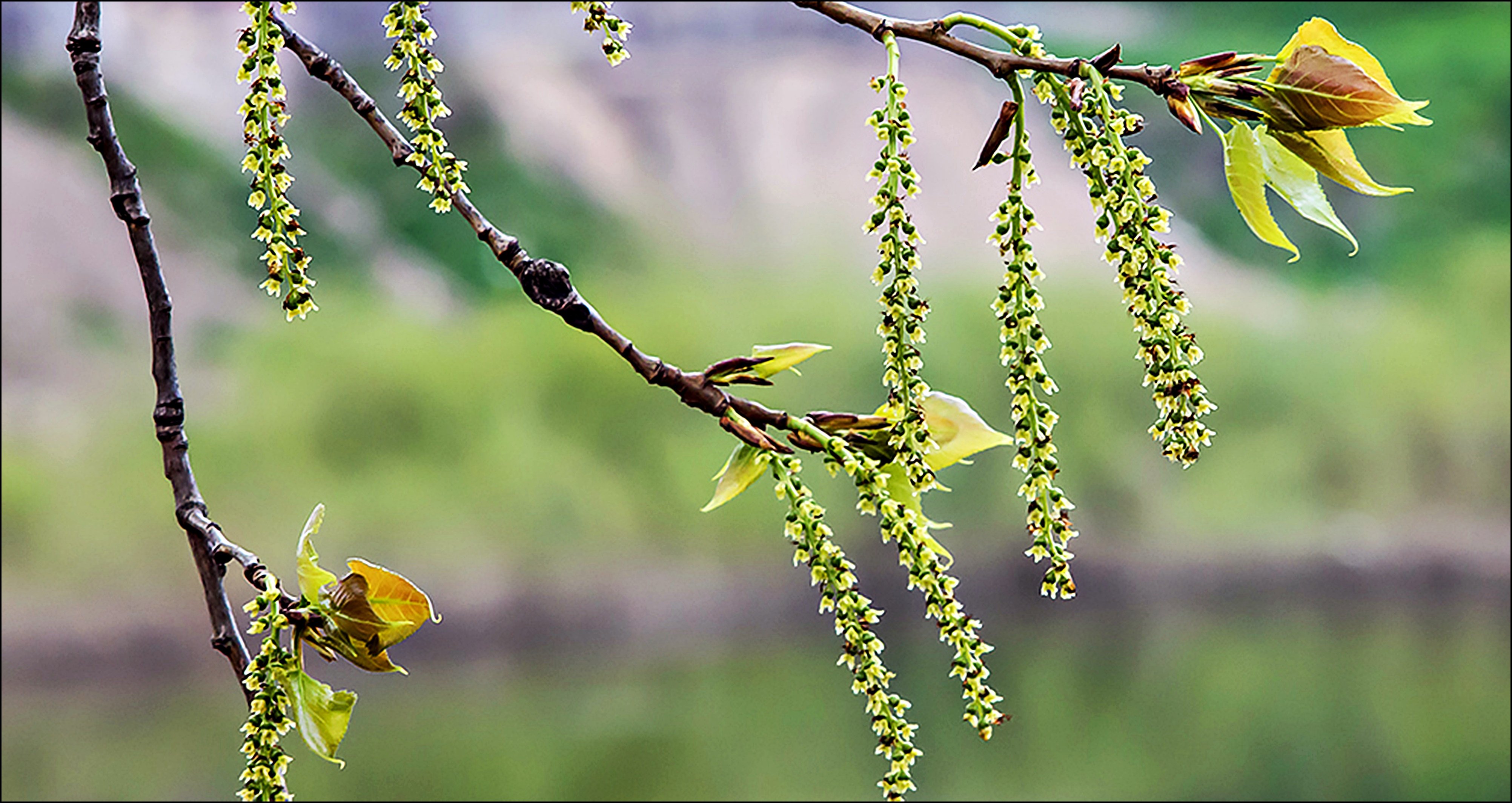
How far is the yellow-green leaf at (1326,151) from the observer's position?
0.76 ft

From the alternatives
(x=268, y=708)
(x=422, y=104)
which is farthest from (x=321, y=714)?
(x=422, y=104)

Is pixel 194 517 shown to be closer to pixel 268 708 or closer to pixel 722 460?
pixel 268 708

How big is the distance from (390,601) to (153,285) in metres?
0.11

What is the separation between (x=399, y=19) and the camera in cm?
24

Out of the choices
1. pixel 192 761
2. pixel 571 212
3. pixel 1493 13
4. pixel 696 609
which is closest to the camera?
pixel 192 761

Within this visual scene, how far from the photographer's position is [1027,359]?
0.22 meters

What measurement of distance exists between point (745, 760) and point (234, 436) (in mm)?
1314

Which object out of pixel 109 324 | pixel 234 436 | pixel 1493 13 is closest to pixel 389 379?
pixel 234 436

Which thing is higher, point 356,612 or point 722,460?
point 722,460

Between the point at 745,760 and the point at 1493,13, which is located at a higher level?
the point at 1493,13

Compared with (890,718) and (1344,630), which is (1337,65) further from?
(1344,630)

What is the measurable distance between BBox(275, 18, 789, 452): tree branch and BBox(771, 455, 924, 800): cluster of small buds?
0.06 feet

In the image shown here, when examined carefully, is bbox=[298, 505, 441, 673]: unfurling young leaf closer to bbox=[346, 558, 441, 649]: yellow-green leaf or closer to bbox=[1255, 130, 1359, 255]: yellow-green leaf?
bbox=[346, 558, 441, 649]: yellow-green leaf

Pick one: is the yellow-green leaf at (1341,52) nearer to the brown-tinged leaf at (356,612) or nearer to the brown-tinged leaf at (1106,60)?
the brown-tinged leaf at (1106,60)
